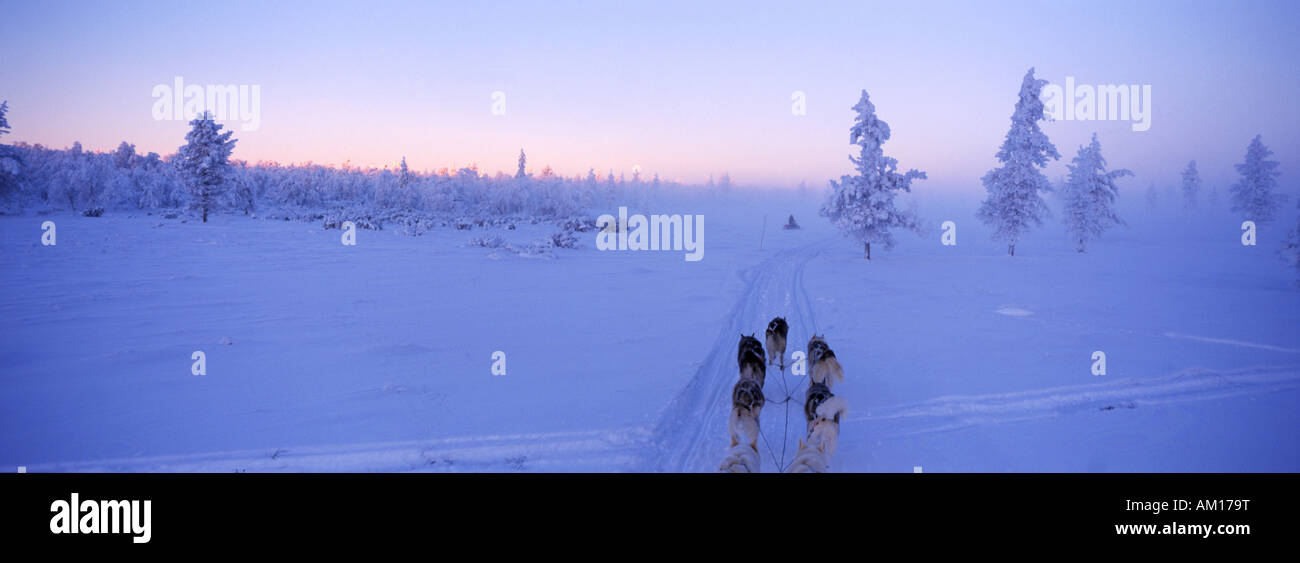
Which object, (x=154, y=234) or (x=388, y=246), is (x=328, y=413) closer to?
(x=388, y=246)

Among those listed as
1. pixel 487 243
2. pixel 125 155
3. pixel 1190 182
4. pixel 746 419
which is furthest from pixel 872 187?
pixel 125 155

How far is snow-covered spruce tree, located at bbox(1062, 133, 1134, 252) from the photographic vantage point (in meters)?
37.9

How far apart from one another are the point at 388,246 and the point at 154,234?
11.3m

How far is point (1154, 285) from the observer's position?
18.8 metres

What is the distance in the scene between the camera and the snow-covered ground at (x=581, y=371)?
517cm

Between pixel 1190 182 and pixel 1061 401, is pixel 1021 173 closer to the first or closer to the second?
pixel 1061 401

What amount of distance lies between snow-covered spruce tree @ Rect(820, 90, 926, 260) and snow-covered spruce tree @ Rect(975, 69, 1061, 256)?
787 centimetres

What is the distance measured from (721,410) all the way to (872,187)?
26.3m

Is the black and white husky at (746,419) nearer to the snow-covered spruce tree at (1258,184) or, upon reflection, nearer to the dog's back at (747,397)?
the dog's back at (747,397)

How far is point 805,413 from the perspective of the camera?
5645 millimetres

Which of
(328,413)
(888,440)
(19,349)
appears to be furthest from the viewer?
(19,349)

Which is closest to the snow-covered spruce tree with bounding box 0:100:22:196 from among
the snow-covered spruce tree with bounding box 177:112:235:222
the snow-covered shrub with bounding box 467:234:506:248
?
the snow-covered spruce tree with bounding box 177:112:235:222

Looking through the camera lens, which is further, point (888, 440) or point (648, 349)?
point (648, 349)
